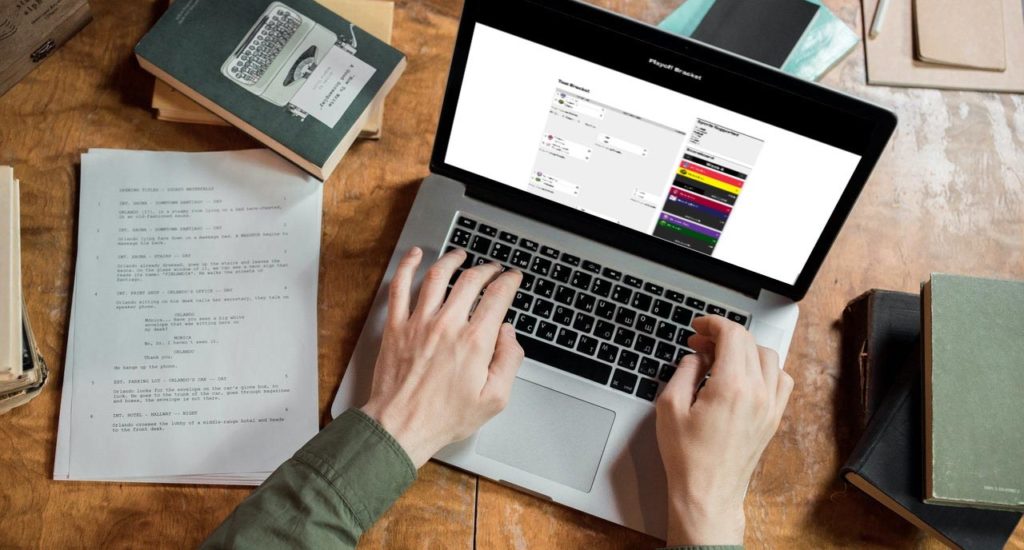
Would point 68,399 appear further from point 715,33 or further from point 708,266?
point 715,33

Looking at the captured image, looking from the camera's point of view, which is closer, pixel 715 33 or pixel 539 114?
pixel 539 114

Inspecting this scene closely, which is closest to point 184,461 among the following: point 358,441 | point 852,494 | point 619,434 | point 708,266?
point 358,441

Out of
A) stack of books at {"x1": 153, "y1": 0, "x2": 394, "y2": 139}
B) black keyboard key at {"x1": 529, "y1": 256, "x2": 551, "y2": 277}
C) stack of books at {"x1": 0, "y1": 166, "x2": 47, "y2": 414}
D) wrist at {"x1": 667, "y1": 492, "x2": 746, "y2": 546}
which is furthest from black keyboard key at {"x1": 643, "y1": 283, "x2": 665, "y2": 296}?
stack of books at {"x1": 0, "y1": 166, "x2": 47, "y2": 414}

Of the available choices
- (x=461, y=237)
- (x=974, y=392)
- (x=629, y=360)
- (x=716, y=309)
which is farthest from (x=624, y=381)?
(x=974, y=392)

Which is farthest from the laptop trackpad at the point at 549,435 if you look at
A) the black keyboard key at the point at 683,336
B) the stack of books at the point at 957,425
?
the stack of books at the point at 957,425

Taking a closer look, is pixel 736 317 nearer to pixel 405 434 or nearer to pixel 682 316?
pixel 682 316

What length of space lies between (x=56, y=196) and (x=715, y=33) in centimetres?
75

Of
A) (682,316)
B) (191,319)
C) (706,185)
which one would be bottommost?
(191,319)

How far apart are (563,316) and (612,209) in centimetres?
12

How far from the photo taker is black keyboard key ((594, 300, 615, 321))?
0.85 metres

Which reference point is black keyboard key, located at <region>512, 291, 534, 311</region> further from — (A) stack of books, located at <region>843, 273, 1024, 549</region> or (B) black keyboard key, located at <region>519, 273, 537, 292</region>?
(A) stack of books, located at <region>843, 273, 1024, 549</region>

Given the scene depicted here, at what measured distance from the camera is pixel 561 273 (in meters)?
0.86

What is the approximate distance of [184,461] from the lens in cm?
82

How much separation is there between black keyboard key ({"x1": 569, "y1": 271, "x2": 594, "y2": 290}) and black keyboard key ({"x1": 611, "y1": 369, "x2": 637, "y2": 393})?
0.30 feet
